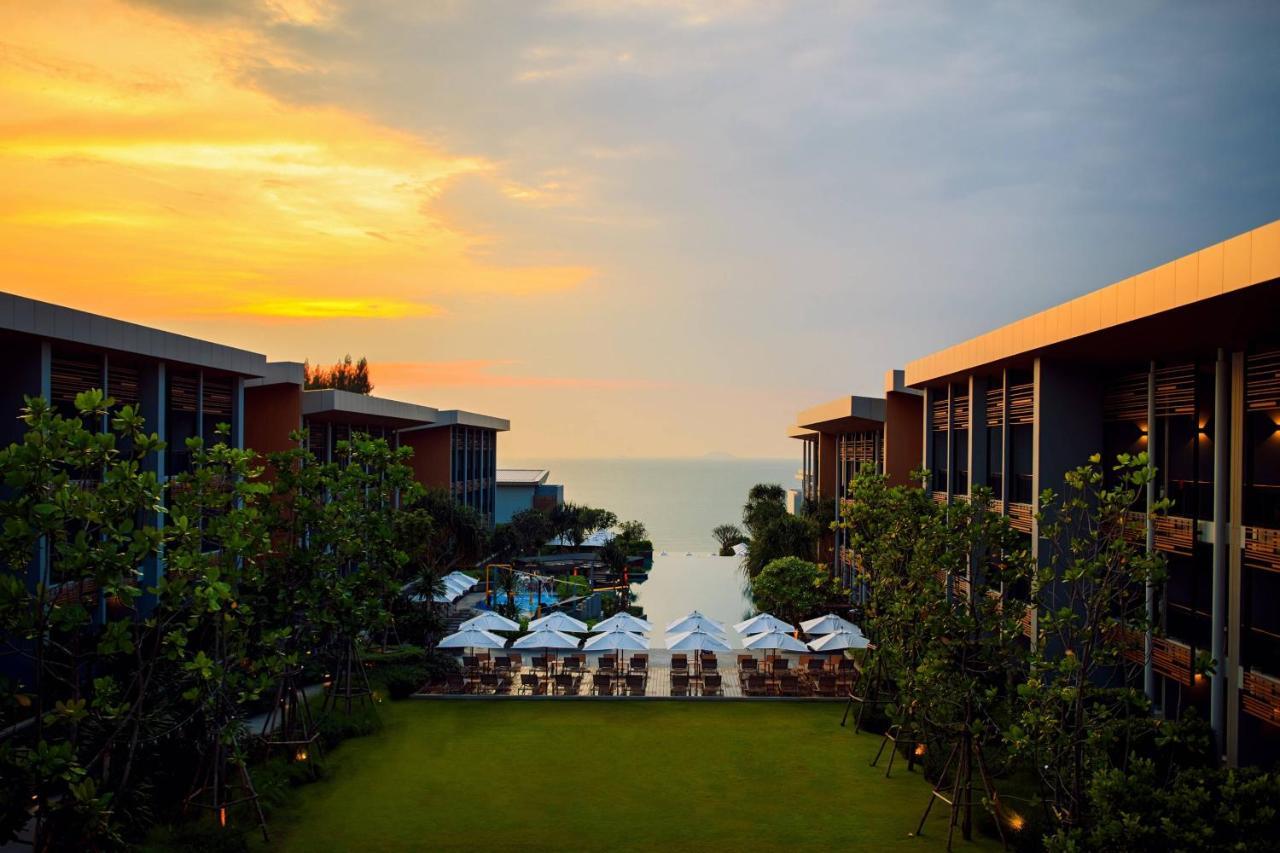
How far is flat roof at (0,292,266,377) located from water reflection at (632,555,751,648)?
1725cm

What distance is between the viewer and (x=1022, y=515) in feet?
75.0

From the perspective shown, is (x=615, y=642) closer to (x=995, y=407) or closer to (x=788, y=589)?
(x=788, y=589)

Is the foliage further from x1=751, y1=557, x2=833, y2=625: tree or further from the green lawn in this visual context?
the green lawn

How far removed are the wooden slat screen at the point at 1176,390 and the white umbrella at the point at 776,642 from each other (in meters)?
11.6

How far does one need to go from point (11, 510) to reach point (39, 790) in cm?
281

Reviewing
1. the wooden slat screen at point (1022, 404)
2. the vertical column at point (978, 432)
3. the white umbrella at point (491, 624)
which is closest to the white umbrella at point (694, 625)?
the white umbrella at point (491, 624)

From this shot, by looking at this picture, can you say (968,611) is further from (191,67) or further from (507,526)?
(507,526)

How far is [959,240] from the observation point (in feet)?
140

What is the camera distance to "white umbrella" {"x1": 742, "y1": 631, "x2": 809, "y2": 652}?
2678 centimetres

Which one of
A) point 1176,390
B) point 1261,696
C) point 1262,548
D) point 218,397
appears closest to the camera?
point 1261,696

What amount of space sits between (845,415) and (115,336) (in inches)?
942

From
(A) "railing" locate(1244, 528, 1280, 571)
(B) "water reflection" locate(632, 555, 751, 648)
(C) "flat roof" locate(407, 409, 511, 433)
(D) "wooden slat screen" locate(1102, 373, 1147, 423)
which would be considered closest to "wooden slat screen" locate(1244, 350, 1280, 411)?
(A) "railing" locate(1244, 528, 1280, 571)

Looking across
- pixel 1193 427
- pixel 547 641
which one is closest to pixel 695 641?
pixel 547 641

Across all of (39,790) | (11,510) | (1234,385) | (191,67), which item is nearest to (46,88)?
(191,67)
